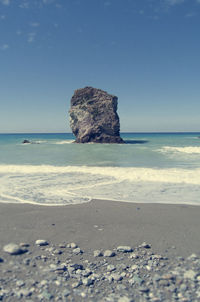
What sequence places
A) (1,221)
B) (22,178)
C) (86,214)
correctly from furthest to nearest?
1. (22,178)
2. (86,214)
3. (1,221)

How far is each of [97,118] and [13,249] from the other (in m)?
46.2

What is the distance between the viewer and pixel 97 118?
161 feet

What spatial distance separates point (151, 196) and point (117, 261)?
4.11m

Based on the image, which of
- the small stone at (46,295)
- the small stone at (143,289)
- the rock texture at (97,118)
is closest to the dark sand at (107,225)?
the small stone at (143,289)

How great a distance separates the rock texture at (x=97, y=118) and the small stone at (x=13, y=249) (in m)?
44.5

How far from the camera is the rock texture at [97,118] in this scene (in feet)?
160

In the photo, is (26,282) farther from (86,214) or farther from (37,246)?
(86,214)

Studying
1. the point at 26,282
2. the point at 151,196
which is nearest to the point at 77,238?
the point at 26,282

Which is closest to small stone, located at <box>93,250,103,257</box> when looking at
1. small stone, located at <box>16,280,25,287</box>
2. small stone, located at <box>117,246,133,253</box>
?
small stone, located at <box>117,246,133,253</box>

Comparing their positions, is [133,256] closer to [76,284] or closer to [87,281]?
[87,281]

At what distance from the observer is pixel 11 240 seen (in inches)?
169

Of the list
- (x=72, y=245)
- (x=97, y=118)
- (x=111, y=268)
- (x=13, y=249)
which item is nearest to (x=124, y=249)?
(x=111, y=268)

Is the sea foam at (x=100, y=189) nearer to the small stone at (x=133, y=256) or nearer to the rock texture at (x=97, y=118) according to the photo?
the small stone at (x=133, y=256)

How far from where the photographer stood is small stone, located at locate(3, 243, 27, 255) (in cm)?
379
